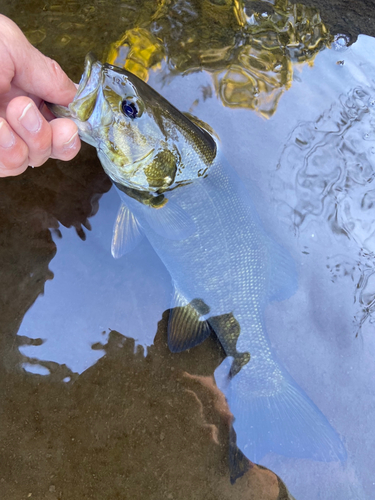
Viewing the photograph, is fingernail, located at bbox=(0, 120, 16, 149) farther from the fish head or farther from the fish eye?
the fish eye

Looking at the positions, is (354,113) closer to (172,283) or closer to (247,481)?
(172,283)

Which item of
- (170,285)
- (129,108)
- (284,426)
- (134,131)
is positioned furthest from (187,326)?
(129,108)

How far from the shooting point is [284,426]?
2018mm

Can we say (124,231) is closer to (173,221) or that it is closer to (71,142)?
(173,221)

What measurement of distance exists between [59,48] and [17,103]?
1.36 metres

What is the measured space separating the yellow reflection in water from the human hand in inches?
35.2

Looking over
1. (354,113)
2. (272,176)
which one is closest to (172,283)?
(272,176)

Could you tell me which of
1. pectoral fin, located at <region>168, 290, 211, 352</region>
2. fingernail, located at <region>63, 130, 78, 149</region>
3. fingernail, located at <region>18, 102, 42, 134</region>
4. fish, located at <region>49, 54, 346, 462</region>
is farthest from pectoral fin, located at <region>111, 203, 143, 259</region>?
fingernail, located at <region>18, 102, 42, 134</region>

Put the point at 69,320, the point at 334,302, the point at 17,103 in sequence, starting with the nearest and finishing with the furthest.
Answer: the point at 17,103 < the point at 69,320 < the point at 334,302

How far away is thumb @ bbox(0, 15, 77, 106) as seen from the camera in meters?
1.59

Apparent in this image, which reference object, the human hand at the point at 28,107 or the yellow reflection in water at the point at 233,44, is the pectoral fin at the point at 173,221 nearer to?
the human hand at the point at 28,107

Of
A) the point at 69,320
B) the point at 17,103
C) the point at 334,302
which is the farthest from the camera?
the point at 334,302

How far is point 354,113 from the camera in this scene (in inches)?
99.0

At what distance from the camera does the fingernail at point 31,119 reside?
4.52 feet
